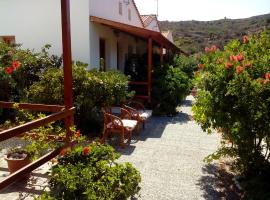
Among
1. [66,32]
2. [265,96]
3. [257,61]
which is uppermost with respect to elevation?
[66,32]

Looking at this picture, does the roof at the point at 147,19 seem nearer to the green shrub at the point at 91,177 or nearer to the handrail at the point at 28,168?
the handrail at the point at 28,168

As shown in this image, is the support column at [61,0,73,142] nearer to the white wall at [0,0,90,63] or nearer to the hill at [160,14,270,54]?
the white wall at [0,0,90,63]

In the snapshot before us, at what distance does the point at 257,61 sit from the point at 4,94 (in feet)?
25.9

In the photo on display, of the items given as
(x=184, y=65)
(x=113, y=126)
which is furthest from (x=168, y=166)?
(x=184, y=65)

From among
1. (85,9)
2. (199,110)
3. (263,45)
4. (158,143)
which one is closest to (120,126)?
(158,143)

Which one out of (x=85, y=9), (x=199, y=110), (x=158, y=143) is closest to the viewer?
(x=199, y=110)

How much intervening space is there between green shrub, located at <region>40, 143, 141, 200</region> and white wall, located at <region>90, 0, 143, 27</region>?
25.3 feet

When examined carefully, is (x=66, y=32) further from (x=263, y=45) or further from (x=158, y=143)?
(x=158, y=143)

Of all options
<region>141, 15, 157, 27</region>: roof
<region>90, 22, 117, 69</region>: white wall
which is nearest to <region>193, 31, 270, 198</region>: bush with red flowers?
<region>90, 22, 117, 69</region>: white wall

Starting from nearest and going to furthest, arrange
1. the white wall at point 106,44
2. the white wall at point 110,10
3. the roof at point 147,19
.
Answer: the white wall at point 106,44
the white wall at point 110,10
the roof at point 147,19

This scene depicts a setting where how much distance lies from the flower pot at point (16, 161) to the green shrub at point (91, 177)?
1193 millimetres

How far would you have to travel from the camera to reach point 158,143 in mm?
8352

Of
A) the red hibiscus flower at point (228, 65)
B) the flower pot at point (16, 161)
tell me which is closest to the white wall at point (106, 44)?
the flower pot at point (16, 161)

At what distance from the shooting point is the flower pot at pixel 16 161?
526cm
